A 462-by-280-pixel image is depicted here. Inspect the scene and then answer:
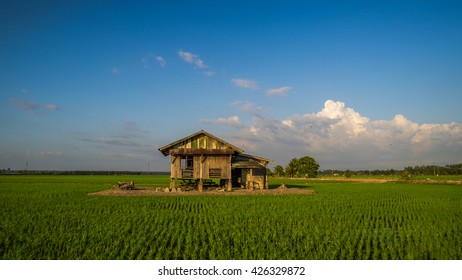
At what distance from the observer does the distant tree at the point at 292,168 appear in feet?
358

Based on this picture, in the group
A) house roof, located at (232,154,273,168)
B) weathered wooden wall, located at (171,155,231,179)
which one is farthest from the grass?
house roof, located at (232,154,273,168)

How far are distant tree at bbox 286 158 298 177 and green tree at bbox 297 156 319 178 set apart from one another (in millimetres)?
1913

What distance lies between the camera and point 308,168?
346ft

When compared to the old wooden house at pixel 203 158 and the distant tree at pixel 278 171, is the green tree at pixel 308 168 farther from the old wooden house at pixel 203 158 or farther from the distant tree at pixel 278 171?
the old wooden house at pixel 203 158

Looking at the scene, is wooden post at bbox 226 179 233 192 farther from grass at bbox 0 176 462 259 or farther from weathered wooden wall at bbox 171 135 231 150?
grass at bbox 0 176 462 259

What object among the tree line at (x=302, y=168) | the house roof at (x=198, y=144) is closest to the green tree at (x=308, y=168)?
the tree line at (x=302, y=168)

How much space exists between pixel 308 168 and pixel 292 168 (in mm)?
6612

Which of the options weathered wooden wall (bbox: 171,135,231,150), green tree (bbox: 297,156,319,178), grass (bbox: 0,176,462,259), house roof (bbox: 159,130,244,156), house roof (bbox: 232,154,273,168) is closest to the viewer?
grass (bbox: 0,176,462,259)

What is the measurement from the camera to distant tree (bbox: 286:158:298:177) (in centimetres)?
10922

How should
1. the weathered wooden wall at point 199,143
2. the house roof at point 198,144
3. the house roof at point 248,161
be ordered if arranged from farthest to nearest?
the house roof at point 248,161
the weathered wooden wall at point 199,143
the house roof at point 198,144

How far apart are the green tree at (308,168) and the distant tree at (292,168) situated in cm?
191

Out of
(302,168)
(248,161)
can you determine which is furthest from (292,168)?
(248,161)

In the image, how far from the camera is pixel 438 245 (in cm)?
1044

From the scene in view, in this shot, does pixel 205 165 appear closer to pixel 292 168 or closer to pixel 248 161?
pixel 248 161
